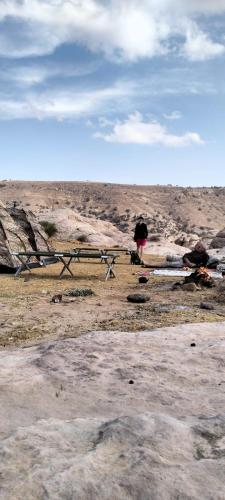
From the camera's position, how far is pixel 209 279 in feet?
36.6

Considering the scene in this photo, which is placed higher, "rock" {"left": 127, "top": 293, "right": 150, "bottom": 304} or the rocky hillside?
"rock" {"left": 127, "top": 293, "right": 150, "bottom": 304}

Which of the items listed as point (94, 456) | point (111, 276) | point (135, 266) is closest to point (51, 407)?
point (94, 456)

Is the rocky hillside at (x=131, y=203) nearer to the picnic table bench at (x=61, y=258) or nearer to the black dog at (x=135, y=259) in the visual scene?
the black dog at (x=135, y=259)

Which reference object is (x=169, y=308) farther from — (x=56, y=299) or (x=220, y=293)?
(x=56, y=299)

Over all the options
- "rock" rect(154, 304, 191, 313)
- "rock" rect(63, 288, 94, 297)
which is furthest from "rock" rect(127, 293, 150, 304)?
"rock" rect(63, 288, 94, 297)

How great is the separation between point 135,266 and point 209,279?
5.53 meters

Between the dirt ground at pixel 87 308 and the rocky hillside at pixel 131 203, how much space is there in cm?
3324

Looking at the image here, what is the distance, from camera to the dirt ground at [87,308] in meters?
6.92

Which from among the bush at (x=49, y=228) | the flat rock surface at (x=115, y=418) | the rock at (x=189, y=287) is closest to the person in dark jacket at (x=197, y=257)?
the rock at (x=189, y=287)

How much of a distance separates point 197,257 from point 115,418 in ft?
40.3

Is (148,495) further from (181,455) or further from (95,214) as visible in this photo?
(95,214)

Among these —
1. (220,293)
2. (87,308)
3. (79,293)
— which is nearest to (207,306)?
(220,293)

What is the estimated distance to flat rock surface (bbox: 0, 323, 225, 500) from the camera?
242 cm

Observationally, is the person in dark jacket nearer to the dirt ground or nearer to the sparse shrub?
the dirt ground
